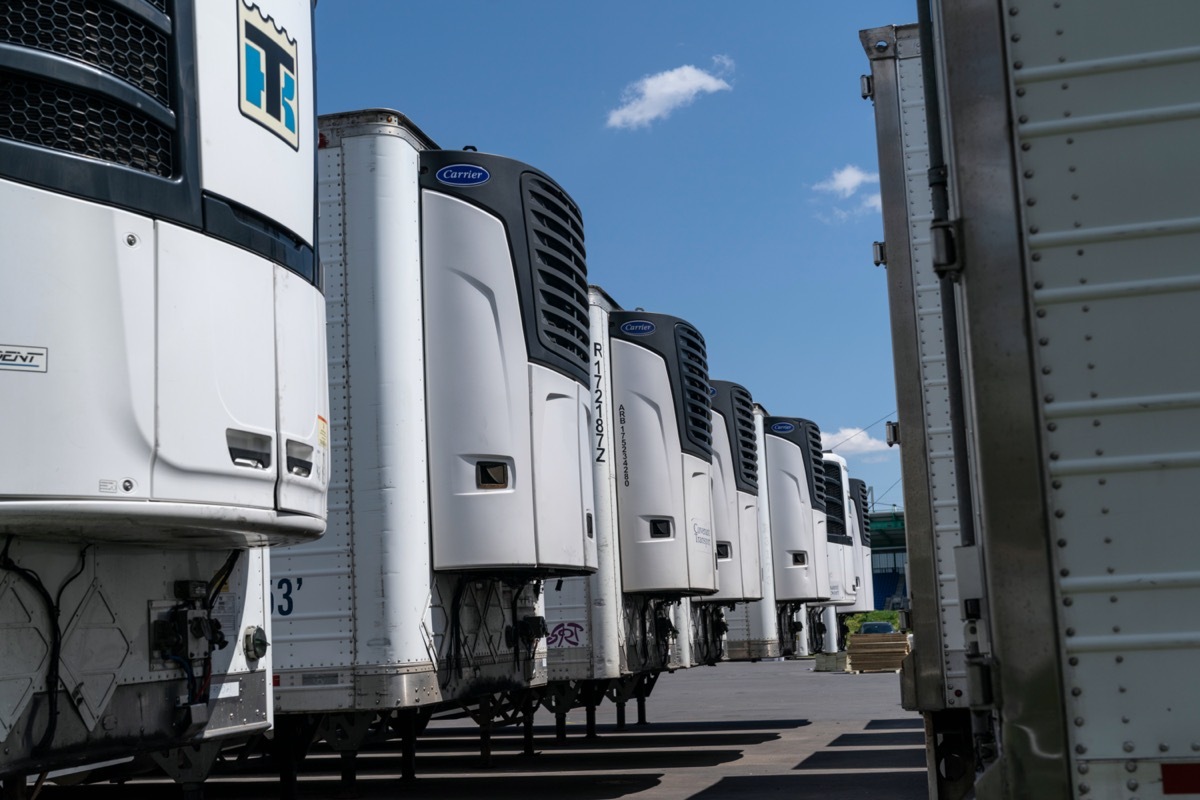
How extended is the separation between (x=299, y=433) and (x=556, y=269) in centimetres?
467

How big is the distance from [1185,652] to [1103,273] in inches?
34.9

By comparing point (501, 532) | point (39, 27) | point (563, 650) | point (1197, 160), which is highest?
point (39, 27)

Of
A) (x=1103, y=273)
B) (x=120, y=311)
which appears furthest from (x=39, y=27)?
(x=1103, y=273)

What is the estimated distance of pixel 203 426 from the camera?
4.29 meters

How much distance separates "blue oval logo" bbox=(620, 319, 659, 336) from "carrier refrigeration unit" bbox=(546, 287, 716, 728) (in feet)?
0.03

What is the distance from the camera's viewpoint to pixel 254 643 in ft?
19.2

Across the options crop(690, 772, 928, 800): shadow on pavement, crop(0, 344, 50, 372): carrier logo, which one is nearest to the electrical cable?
crop(0, 344, 50, 372): carrier logo

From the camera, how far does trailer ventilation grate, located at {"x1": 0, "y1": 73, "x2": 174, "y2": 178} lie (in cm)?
407

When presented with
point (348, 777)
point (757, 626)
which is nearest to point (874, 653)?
point (757, 626)

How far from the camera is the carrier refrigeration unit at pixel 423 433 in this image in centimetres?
820

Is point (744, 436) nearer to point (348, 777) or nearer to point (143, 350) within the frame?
point (348, 777)

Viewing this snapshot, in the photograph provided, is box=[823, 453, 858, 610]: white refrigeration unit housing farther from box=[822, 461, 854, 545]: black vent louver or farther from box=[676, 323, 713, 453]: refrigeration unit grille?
box=[676, 323, 713, 453]: refrigeration unit grille

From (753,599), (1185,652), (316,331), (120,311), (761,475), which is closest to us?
(1185,652)

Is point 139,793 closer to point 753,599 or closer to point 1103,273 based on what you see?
point 753,599
